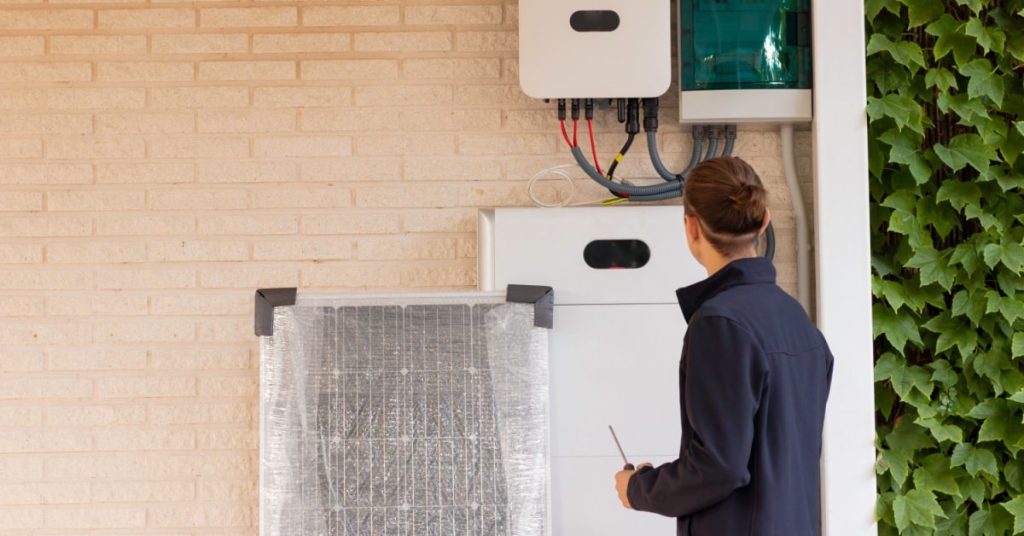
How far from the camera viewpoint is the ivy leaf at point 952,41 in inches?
90.9

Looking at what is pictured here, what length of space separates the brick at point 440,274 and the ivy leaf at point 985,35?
1.23 meters

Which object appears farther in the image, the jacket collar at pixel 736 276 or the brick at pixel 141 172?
the brick at pixel 141 172

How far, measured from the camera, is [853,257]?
7.49 ft

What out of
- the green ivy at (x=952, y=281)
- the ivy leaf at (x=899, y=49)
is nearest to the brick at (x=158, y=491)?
the green ivy at (x=952, y=281)

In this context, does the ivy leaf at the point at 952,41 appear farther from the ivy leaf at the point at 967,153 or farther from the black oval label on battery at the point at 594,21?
the black oval label on battery at the point at 594,21

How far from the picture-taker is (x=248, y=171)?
7.89 feet

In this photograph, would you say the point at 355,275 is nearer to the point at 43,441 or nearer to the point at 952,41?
the point at 43,441

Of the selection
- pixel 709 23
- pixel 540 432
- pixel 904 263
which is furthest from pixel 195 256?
pixel 904 263

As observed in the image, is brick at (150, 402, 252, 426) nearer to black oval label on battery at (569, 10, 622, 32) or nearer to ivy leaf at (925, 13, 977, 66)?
black oval label on battery at (569, 10, 622, 32)

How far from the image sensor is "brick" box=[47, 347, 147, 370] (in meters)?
2.39

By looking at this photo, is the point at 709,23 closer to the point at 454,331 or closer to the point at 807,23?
the point at 807,23

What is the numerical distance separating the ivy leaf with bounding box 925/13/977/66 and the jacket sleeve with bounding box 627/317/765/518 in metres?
1.28

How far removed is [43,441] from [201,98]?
2.87 ft

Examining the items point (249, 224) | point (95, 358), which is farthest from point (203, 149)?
point (95, 358)
